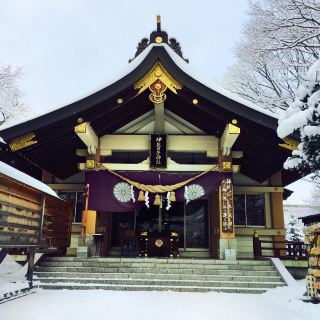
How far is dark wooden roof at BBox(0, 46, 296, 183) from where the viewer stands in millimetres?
9617

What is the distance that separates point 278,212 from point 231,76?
9.53 metres

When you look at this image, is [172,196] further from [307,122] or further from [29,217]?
[307,122]

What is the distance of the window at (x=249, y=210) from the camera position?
41.9ft

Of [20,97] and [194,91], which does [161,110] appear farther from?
[20,97]

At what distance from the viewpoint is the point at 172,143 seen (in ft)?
37.5

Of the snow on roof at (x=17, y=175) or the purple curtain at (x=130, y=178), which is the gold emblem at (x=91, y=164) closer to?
the purple curtain at (x=130, y=178)

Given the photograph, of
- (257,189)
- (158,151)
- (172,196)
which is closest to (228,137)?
(158,151)

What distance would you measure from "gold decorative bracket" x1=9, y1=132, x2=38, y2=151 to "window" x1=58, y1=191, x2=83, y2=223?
12.9 ft

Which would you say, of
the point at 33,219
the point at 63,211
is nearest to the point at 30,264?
the point at 33,219

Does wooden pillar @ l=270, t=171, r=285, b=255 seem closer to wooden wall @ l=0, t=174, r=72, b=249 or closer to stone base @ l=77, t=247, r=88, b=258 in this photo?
stone base @ l=77, t=247, r=88, b=258

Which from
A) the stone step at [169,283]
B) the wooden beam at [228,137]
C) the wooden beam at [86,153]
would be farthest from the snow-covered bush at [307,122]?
the wooden beam at [86,153]

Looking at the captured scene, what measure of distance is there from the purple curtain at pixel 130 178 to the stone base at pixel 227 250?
64.1 inches

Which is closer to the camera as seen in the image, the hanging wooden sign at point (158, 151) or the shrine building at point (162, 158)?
the shrine building at point (162, 158)

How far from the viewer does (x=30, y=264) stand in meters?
7.29
